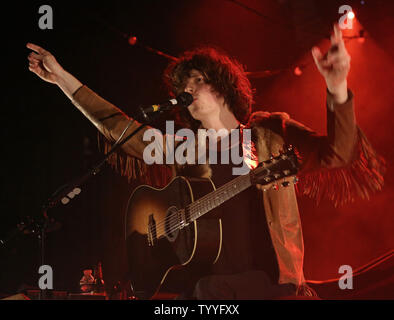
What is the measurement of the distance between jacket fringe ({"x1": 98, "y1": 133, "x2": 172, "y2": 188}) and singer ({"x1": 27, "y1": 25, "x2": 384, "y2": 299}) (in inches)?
5.0

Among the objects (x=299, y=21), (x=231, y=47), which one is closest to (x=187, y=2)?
(x=231, y=47)

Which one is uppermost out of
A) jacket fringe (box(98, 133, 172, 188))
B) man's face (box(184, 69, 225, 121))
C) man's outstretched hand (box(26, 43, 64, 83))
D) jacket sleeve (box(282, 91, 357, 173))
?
man's outstretched hand (box(26, 43, 64, 83))

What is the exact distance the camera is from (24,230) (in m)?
2.51

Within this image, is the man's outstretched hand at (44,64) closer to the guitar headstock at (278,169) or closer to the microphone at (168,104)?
the microphone at (168,104)

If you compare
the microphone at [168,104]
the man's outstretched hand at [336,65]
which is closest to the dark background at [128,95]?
the man's outstretched hand at [336,65]

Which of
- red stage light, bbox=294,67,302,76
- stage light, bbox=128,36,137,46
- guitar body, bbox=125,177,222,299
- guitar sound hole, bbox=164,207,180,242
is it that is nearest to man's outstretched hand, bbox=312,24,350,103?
red stage light, bbox=294,67,302,76

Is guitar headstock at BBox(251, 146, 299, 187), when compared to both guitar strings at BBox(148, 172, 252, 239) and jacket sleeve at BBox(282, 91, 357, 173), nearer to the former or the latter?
guitar strings at BBox(148, 172, 252, 239)

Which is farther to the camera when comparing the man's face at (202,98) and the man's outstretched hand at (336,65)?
the man's face at (202,98)

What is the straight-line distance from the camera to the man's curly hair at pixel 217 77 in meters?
2.63

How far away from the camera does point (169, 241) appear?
2.45 meters

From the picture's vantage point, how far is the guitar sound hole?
242cm

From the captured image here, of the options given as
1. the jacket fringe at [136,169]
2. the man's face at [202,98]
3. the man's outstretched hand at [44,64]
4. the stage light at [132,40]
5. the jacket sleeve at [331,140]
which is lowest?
the jacket sleeve at [331,140]
